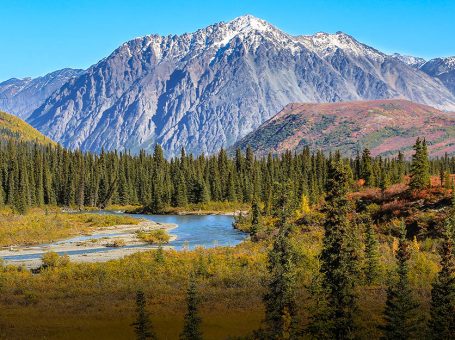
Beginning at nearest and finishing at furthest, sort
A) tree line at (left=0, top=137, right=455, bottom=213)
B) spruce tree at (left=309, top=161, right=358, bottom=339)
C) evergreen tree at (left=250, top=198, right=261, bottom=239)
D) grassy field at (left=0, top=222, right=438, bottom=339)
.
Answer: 1. spruce tree at (left=309, top=161, right=358, bottom=339)
2. grassy field at (left=0, top=222, right=438, bottom=339)
3. evergreen tree at (left=250, top=198, right=261, bottom=239)
4. tree line at (left=0, top=137, right=455, bottom=213)

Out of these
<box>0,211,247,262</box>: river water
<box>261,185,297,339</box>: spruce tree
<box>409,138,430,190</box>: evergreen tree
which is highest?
<box>409,138,430,190</box>: evergreen tree

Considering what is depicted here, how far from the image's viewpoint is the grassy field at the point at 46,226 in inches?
3526

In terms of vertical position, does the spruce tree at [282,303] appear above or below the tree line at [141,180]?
below

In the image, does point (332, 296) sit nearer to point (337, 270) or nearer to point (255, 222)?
point (337, 270)

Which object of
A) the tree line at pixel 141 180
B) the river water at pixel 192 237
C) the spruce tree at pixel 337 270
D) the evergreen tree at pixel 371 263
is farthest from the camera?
the tree line at pixel 141 180

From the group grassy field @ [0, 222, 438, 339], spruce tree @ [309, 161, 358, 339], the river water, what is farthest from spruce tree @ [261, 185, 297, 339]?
the river water

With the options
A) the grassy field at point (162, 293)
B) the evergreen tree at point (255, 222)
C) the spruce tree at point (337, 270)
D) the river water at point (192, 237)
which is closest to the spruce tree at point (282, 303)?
the spruce tree at point (337, 270)

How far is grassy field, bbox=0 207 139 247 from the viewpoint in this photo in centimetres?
8956

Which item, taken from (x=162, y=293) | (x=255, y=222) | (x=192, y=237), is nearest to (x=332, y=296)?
(x=162, y=293)

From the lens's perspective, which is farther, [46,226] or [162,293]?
[46,226]

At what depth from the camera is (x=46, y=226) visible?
10125 cm

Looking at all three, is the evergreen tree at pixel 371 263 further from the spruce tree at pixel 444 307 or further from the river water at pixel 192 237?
the river water at pixel 192 237

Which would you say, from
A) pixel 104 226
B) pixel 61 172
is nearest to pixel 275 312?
pixel 104 226

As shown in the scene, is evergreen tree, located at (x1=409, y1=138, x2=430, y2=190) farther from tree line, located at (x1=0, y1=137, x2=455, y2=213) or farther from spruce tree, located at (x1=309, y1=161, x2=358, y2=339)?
tree line, located at (x1=0, y1=137, x2=455, y2=213)
